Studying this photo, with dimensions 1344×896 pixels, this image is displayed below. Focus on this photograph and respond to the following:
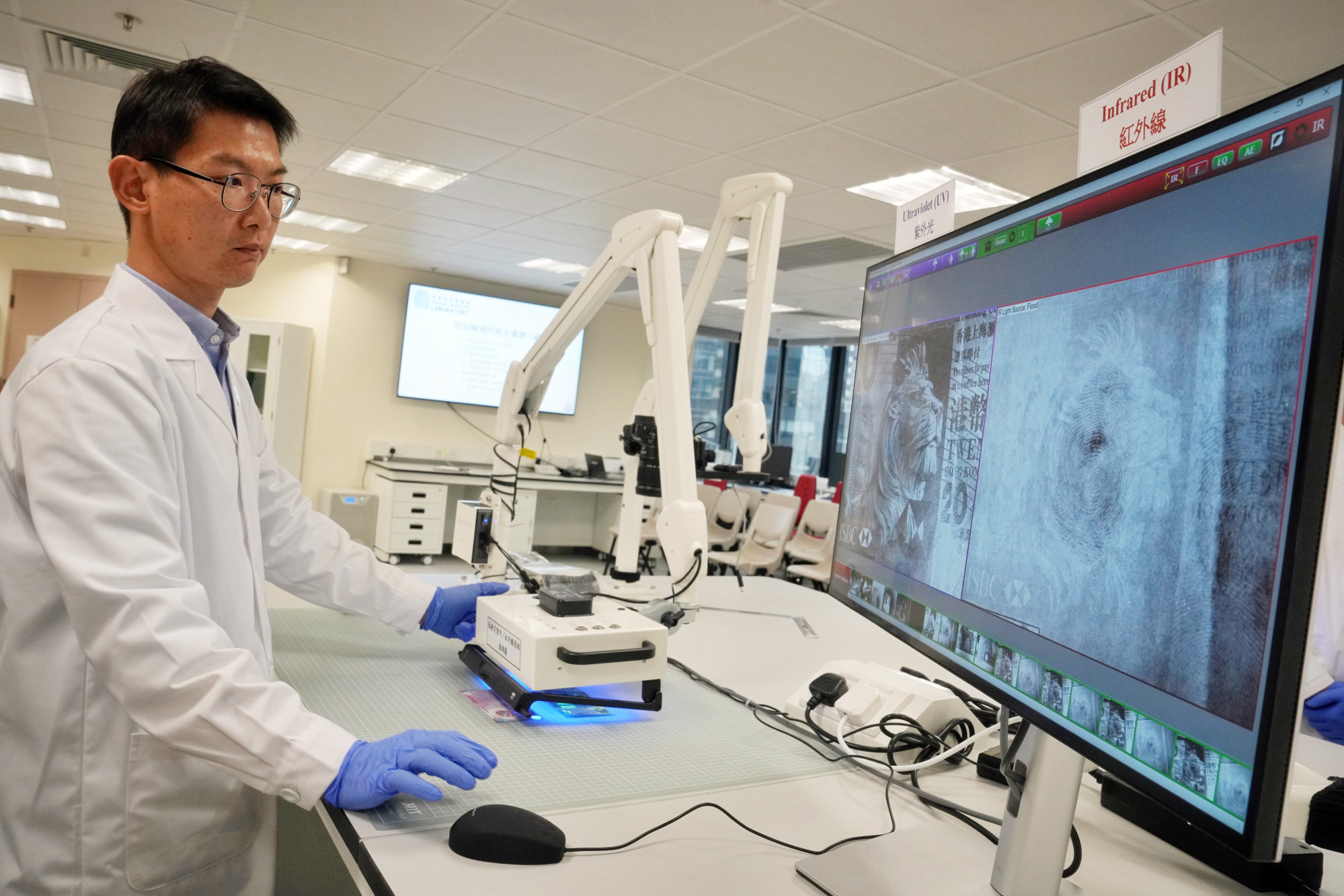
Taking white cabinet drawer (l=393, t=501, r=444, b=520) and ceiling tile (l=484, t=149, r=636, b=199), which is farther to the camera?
white cabinet drawer (l=393, t=501, r=444, b=520)

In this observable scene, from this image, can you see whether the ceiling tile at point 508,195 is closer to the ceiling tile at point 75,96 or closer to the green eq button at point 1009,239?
the ceiling tile at point 75,96

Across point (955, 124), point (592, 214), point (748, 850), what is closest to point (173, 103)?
point (748, 850)

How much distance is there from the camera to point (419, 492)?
6562 mm

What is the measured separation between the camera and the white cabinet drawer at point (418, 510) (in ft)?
21.4

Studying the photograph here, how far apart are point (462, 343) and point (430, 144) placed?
12.6ft

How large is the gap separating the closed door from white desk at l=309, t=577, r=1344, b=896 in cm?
959

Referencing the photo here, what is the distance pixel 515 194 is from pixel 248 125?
12.5 feet

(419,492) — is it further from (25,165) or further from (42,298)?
(42,298)

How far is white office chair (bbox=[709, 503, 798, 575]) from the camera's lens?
546 centimetres

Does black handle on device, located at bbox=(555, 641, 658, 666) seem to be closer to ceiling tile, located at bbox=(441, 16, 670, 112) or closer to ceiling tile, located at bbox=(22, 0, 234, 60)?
ceiling tile, located at bbox=(441, 16, 670, 112)

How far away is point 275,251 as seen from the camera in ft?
24.0

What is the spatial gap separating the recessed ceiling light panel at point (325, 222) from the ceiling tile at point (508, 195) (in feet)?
4.75

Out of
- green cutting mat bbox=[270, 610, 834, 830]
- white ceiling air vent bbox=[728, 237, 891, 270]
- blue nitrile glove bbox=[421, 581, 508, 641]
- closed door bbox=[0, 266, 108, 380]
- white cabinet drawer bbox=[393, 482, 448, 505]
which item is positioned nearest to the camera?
green cutting mat bbox=[270, 610, 834, 830]

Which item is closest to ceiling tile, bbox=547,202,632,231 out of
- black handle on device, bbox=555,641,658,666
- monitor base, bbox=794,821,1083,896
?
black handle on device, bbox=555,641,658,666
